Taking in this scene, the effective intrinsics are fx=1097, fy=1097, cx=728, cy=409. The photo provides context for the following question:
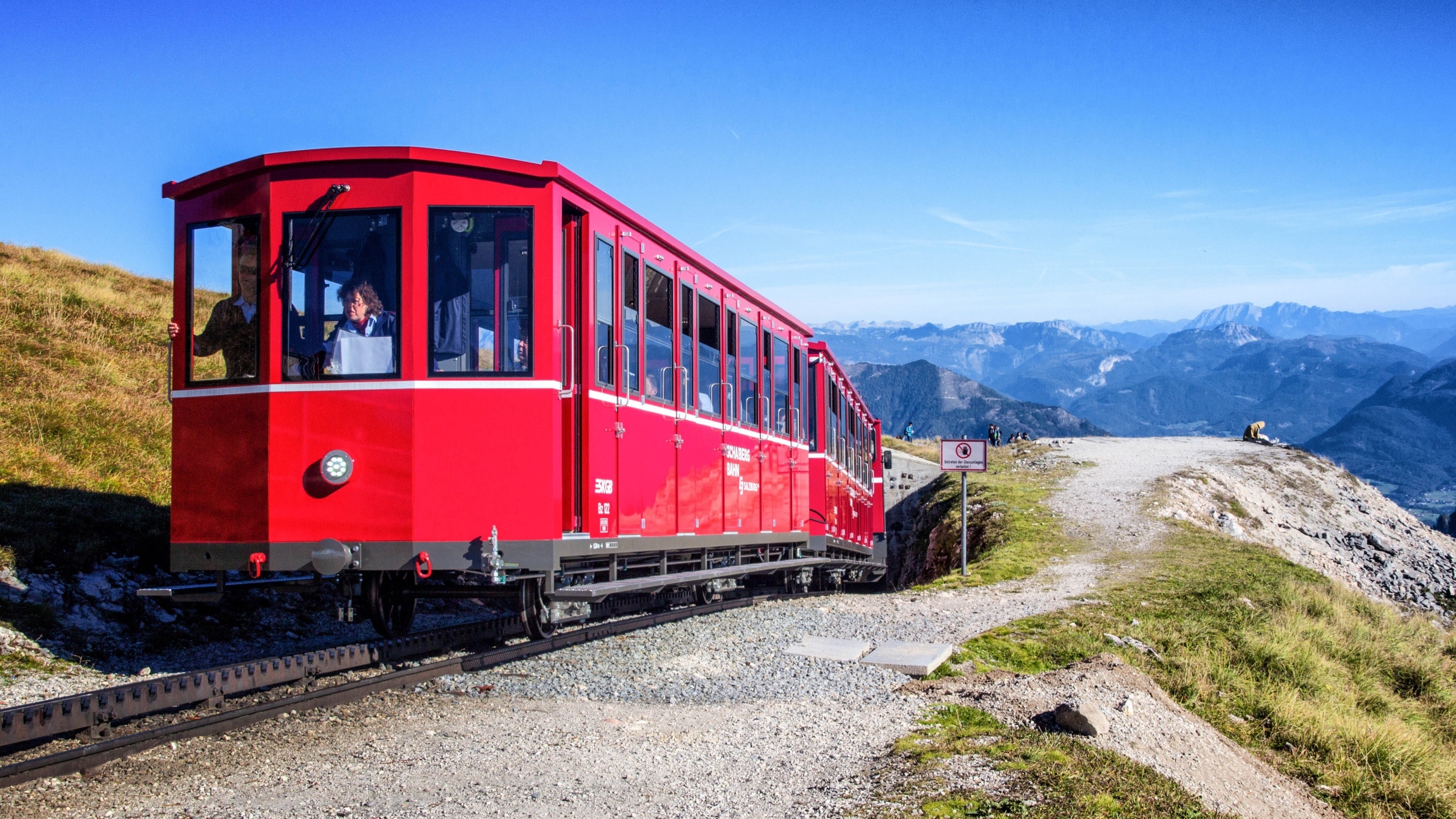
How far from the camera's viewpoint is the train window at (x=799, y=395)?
591 inches

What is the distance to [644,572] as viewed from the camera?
1104 centimetres

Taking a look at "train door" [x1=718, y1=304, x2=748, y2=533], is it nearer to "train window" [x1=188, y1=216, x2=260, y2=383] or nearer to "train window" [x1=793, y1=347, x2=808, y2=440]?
"train window" [x1=793, y1=347, x2=808, y2=440]

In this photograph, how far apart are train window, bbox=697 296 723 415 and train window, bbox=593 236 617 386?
221 centimetres

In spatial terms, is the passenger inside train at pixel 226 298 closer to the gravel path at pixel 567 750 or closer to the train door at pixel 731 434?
the gravel path at pixel 567 750

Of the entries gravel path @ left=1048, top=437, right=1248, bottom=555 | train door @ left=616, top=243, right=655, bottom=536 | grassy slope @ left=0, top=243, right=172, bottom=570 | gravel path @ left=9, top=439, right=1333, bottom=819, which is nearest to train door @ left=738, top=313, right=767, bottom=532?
gravel path @ left=9, top=439, right=1333, bottom=819

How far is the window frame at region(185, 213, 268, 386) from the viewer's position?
8078 mm

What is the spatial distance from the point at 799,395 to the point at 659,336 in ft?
17.7

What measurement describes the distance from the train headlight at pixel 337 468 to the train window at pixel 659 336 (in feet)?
9.04

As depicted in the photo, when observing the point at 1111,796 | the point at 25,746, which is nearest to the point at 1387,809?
the point at 1111,796

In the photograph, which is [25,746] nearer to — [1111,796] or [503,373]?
[503,373]

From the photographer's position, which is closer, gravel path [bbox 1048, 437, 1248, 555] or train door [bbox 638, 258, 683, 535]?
train door [bbox 638, 258, 683, 535]

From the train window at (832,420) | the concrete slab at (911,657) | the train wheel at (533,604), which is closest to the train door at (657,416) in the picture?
the train wheel at (533,604)

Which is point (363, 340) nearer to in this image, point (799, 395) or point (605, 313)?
point (605, 313)

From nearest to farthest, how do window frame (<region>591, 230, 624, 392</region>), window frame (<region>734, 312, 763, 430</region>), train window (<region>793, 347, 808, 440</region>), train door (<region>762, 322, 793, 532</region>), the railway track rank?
the railway track
window frame (<region>591, 230, 624, 392</region>)
window frame (<region>734, 312, 763, 430</region>)
train door (<region>762, 322, 793, 532</region>)
train window (<region>793, 347, 808, 440</region>)
